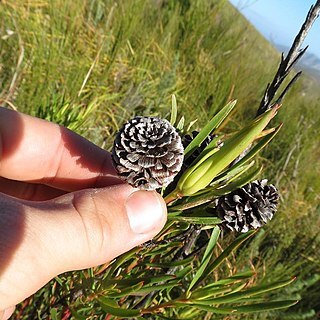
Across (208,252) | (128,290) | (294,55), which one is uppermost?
(294,55)

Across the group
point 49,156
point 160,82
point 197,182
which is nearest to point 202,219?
point 197,182

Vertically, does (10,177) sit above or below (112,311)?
below

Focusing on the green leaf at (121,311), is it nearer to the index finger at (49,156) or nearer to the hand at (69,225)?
the hand at (69,225)

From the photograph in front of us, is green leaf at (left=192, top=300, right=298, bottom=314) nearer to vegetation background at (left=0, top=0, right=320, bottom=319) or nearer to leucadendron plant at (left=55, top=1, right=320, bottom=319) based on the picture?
leucadendron plant at (left=55, top=1, right=320, bottom=319)

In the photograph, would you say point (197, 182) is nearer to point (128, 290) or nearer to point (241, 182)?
point (241, 182)

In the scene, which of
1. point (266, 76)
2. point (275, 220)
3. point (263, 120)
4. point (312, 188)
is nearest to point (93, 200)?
point (263, 120)

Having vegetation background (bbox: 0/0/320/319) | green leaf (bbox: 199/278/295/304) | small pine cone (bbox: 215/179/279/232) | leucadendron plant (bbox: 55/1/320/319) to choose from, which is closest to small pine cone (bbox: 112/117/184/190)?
leucadendron plant (bbox: 55/1/320/319)

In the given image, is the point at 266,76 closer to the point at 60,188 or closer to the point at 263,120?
the point at 60,188
